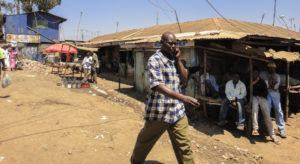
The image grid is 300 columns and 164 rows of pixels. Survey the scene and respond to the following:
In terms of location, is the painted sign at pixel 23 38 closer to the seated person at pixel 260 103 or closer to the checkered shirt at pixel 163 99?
the seated person at pixel 260 103

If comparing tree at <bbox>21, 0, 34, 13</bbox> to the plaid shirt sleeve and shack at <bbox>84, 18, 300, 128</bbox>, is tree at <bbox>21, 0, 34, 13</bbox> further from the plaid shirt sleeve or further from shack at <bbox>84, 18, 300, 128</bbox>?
the plaid shirt sleeve

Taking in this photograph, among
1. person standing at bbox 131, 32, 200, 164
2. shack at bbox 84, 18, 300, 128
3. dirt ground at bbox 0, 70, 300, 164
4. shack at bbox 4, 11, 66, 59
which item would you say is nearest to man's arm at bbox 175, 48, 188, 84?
person standing at bbox 131, 32, 200, 164

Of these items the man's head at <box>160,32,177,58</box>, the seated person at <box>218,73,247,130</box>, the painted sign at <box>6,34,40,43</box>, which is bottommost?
the seated person at <box>218,73,247,130</box>

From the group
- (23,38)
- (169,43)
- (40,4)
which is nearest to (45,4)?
(40,4)

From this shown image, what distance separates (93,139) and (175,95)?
250 cm

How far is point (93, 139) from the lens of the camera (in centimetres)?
407

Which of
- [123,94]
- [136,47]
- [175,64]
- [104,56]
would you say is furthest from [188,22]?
[175,64]

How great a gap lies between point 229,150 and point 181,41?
3436 mm

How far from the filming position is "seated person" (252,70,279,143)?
494 cm

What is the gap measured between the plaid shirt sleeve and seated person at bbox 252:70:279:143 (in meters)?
3.62

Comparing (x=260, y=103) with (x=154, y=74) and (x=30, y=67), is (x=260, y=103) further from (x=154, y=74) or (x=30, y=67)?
(x=30, y=67)

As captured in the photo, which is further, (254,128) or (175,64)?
(254,128)

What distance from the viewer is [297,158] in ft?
13.9

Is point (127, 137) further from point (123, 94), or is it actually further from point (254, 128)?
point (123, 94)
